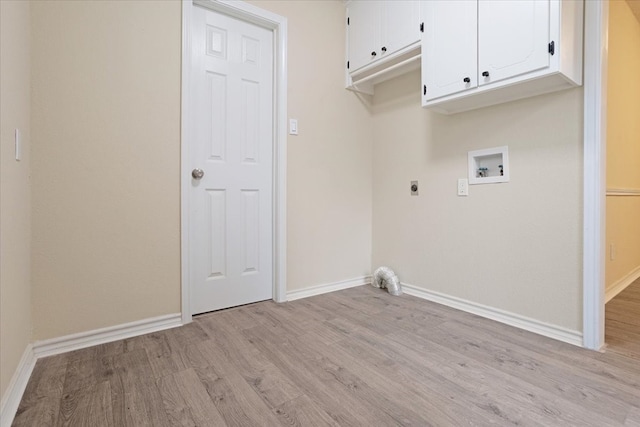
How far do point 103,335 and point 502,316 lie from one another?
7.88 feet

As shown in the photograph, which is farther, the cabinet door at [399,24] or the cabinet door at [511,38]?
the cabinet door at [399,24]

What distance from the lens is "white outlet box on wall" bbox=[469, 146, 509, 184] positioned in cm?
201

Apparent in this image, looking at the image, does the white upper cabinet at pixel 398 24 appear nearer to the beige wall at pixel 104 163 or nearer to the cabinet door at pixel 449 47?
the cabinet door at pixel 449 47

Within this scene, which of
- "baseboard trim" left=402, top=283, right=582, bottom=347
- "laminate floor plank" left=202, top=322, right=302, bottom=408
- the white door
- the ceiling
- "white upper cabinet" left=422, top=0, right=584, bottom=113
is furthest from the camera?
the ceiling

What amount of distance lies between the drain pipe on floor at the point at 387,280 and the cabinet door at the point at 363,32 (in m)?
1.75

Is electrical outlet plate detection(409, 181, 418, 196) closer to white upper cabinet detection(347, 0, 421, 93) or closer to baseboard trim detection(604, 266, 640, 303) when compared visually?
white upper cabinet detection(347, 0, 421, 93)

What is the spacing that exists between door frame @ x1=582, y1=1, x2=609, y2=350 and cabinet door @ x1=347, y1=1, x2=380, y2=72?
1330mm

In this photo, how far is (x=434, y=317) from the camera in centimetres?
210

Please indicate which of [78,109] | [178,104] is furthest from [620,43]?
[78,109]

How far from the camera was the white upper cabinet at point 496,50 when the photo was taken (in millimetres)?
1553

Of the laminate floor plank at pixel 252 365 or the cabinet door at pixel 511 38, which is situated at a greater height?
the cabinet door at pixel 511 38

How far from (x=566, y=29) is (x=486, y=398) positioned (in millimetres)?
1763

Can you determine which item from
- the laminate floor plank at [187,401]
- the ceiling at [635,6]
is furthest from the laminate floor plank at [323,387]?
the ceiling at [635,6]

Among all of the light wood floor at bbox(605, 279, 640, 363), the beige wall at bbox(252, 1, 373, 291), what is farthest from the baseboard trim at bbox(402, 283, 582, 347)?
the beige wall at bbox(252, 1, 373, 291)
